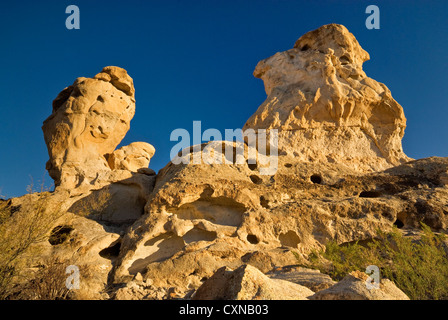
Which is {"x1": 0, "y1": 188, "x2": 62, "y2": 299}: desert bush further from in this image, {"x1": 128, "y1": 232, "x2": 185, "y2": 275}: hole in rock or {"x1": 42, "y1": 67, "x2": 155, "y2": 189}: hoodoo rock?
{"x1": 42, "y1": 67, "x2": 155, "y2": 189}: hoodoo rock

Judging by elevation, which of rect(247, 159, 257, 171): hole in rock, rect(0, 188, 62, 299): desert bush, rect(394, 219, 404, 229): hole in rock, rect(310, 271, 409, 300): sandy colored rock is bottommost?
rect(310, 271, 409, 300): sandy colored rock

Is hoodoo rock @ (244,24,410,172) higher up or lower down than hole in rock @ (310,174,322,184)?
higher up

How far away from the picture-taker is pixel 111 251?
9.36 metres

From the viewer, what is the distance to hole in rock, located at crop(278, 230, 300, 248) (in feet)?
29.0

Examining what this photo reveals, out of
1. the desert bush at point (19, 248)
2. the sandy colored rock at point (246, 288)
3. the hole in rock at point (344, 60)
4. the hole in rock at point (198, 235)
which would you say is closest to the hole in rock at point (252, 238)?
the hole in rock at point (198, 235)

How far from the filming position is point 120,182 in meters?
11.7

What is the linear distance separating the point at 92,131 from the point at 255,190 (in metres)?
7.05

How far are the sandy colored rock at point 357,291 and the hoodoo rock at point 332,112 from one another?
868 cm

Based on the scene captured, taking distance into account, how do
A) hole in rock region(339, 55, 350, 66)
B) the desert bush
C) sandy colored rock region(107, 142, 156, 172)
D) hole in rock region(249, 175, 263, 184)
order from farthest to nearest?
hole in rock region(339, 55, 350, 66), sandy colored rock region(107, 142, 156, 172), hole in rock region(249, 175, 263, 184), the desert bush

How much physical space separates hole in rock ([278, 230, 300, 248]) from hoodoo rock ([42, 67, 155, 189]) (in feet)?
20.2

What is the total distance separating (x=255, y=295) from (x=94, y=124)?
37.7 feet

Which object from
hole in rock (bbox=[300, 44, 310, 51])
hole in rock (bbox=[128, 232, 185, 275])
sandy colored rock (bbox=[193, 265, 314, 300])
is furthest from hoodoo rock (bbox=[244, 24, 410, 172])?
sandy colored rock (bbox=[193, 265, 314, 300])

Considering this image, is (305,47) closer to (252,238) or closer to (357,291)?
(252,238)

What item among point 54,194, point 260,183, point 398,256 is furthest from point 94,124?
point 398,256
